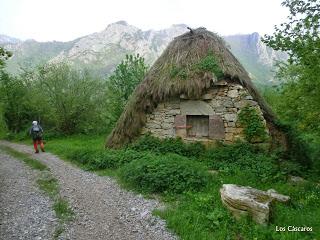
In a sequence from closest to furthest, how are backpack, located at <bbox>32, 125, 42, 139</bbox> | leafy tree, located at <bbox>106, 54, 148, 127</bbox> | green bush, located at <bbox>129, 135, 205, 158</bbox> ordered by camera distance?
green bush, located at <bbox>129, 135, 205, 158</bbox> < backpack, located at <bbox>32, 125, 42, 139</bbox> < leafy tree, located at <bbox>106, 54, 148, 127</bbox>

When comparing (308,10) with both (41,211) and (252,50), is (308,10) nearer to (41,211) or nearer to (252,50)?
(41,211)

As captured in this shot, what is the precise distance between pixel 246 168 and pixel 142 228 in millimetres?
5067

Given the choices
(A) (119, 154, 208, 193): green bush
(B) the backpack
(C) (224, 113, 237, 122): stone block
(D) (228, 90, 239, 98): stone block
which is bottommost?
(A) (119, 154, 208, 193): green bush

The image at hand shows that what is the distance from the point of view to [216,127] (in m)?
11.6

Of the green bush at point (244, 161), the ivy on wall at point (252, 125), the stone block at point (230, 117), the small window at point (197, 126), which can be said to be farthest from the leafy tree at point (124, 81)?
the ivy on wall at point (252, 125)

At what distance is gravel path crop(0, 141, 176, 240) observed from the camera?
5824mm

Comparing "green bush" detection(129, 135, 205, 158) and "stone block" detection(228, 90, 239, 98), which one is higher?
"stone block" detection(228, 90, 239, 98)

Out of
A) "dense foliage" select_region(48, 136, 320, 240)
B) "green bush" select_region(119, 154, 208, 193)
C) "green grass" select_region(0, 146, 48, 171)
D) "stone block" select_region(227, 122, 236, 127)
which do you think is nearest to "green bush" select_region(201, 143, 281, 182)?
"dense foliage" select_region(48, 136, 320, 240)

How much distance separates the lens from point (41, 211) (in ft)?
22.4

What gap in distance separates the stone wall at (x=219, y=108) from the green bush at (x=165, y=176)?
305 centimetres

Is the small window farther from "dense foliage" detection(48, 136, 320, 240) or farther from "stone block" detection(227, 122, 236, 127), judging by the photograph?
"stone block" detection(227, 122, 236, 127)

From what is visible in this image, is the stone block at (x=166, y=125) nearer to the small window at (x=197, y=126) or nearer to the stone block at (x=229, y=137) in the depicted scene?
the small window at (x=197, y=126)

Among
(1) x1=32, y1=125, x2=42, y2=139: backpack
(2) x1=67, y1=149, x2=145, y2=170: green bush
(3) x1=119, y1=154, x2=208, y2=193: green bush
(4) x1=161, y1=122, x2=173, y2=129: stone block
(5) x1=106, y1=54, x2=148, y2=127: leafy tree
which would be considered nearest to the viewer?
(3) x1=119, y1=154, x2=208, y2=193: green bush

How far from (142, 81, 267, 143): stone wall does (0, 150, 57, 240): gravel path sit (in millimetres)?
5024
